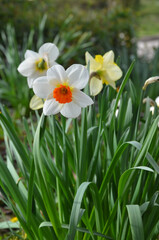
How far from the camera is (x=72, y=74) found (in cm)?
104

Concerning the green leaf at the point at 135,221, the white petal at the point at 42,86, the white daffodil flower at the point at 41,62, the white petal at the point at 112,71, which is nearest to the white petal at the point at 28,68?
the white daffodil flower at the point at 41,62

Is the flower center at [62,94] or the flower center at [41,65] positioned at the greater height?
the flower center at [41,65]

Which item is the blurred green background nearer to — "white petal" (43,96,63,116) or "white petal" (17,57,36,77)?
"white petal" (17,57,36,77)

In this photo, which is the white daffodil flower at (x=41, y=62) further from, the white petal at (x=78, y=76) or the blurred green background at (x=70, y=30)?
the blurred green background at (x=70, y=30)

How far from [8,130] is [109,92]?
502 mm

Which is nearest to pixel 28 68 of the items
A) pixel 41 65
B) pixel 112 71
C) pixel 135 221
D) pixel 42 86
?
pixel 41 65

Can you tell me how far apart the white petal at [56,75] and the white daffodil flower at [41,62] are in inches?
6.4

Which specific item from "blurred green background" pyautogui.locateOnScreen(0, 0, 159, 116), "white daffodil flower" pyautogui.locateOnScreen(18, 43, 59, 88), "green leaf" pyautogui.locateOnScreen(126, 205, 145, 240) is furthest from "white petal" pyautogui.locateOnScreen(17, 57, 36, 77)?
"blurred green background" pyautogui.locateOnScreen(0, 0, 159, 116)

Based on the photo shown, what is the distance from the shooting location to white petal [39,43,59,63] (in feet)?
3.95

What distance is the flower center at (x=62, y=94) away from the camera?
40.6 inches

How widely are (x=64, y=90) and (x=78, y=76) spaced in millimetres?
66

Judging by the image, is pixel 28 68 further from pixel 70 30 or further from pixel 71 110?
pixel 70 30

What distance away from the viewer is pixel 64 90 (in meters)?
1.04

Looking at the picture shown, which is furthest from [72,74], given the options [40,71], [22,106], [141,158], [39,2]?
[39,2]
